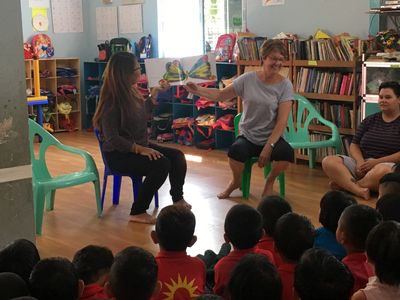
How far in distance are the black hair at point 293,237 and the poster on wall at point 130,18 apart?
6.56 meters

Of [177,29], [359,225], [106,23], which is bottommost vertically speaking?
[359,225]

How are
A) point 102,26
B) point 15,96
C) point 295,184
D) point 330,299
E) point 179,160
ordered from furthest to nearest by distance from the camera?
point 102,26
point 295,184
point 179,160
point 15,96
point 330,299

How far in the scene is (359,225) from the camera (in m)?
A: 2.24

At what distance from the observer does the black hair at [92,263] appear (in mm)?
2123

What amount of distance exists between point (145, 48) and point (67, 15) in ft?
5.13

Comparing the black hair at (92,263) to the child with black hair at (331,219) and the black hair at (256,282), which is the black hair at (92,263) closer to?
the black hair at (256,282)

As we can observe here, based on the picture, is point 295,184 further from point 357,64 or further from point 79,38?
point 79,38

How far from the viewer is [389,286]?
180 cm

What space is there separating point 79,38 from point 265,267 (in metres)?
7.92

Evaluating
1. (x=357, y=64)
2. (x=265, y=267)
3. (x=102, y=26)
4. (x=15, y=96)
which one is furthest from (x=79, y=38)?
(x=265, y=267)

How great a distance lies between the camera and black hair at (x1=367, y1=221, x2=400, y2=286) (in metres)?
1.79

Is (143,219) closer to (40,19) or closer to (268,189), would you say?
(268,189)

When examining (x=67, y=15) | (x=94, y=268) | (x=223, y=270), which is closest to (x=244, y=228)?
(x=223, y=270)

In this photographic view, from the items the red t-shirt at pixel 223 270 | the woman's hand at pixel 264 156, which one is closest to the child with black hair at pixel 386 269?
the red t-shirt at pixel 223 270
